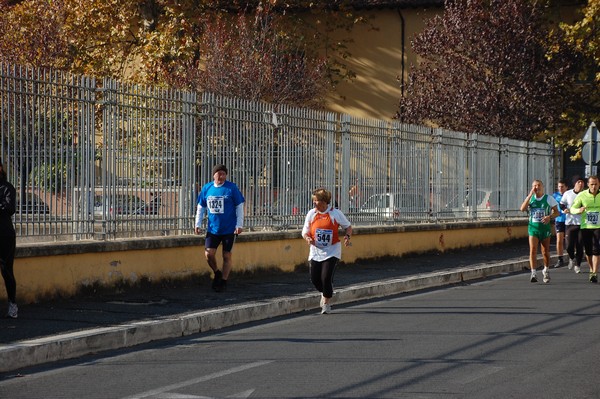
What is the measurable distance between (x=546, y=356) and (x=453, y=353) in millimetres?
848

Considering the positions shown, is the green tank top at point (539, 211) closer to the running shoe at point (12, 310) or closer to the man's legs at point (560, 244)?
the man's legs at point (560, 244)

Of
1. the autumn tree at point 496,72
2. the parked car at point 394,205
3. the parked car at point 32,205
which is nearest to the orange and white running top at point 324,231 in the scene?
the parked car at point 32,205

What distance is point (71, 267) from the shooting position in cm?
1397

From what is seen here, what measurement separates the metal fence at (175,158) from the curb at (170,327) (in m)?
2.37

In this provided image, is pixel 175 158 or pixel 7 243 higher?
pixel 175 158

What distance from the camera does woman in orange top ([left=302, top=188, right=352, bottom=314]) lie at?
46.3ft

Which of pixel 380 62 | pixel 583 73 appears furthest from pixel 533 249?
pixel 380 62

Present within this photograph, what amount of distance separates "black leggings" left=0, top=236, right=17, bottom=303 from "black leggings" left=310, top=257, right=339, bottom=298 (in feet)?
13.1

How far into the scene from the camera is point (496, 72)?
121ft

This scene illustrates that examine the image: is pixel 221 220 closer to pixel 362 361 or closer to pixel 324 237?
pixel 324 237

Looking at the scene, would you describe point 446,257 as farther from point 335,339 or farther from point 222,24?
point 222,24

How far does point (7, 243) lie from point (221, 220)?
421cm

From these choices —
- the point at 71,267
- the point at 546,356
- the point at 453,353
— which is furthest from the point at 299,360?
the point at 71,267

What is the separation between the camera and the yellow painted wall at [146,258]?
43.9 ft
